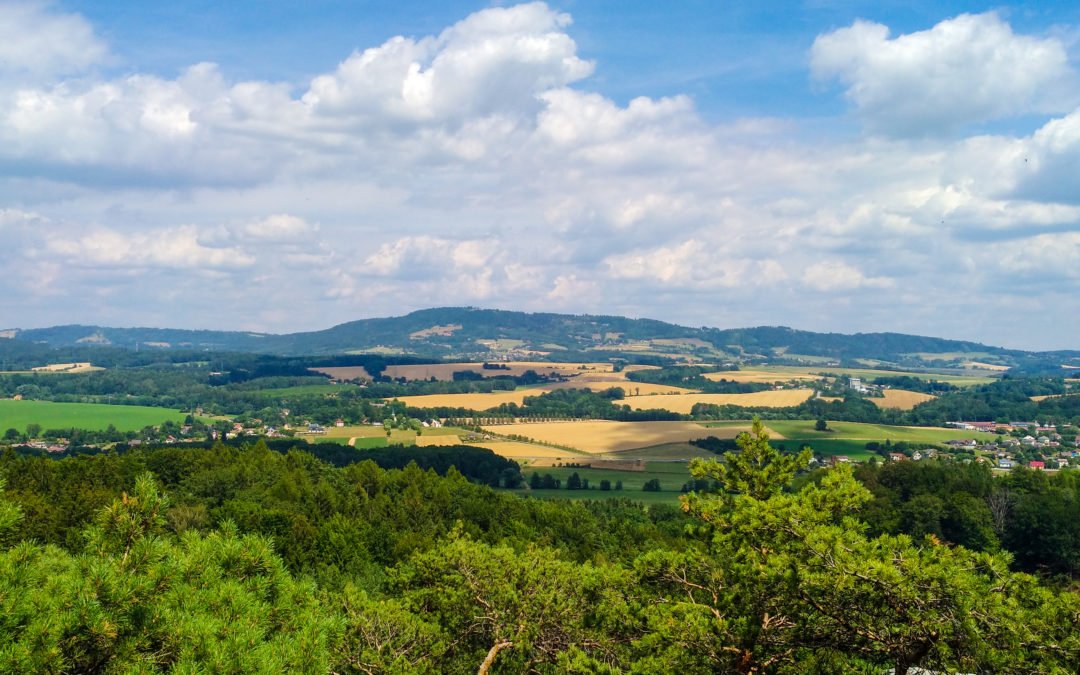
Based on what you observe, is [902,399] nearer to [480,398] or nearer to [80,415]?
[480,398]

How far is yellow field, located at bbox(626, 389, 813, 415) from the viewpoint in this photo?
529 feet

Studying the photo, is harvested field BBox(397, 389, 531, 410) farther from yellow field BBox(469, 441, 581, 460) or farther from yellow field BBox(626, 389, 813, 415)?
yellow field BBox(469, 441, 581, 460)

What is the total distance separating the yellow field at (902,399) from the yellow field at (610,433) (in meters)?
50.4

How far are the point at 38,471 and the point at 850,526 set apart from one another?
59460 millimetres

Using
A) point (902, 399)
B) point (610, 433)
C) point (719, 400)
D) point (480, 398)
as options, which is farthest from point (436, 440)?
point (902, 399)

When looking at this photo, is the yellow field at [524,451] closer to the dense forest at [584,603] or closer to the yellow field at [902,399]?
the dense forest at [584,603]

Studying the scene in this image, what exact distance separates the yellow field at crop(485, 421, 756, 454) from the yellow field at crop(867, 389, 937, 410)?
50.4 meters

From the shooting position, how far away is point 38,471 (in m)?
57.1

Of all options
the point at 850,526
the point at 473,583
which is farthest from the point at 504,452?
the point at 850,526

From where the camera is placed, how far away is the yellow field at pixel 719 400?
161 metres

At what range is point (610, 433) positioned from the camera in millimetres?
126938

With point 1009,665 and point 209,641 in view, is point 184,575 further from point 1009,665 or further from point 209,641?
point 1009,665

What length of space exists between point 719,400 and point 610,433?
47766mm

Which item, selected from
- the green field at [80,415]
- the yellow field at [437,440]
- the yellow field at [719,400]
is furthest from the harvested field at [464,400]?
the green field at [80,415]
